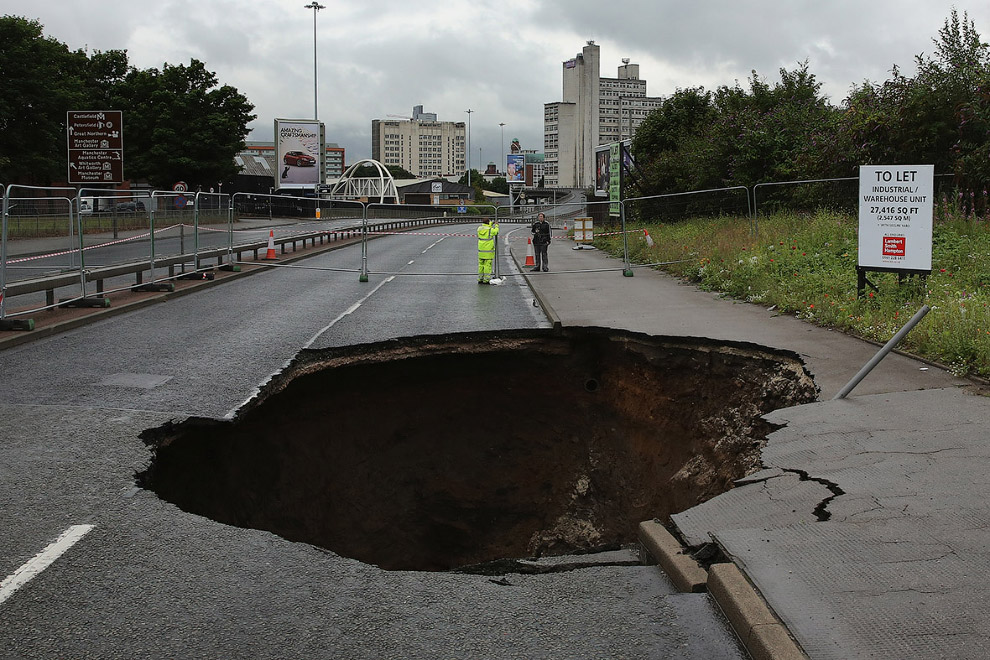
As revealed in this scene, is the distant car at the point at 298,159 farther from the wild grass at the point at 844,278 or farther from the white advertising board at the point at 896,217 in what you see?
the white advertising board at the point at 896,217

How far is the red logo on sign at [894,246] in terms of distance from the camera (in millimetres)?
9875

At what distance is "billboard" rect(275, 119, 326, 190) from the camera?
6881 centimetres

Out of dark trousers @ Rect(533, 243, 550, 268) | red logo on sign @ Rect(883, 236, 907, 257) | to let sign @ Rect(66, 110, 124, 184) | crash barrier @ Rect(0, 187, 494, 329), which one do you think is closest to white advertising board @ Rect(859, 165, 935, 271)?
red logo on sign @ Rect(883, 236, 907, 257)

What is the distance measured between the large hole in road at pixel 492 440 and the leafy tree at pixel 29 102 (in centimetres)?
3528

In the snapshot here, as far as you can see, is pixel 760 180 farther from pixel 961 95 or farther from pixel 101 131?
pixel 101 131

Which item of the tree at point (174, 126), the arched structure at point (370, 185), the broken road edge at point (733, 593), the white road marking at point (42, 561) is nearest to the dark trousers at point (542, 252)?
the broken road edge at point (733, 593)

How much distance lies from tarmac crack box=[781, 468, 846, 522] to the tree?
58186 millimetres

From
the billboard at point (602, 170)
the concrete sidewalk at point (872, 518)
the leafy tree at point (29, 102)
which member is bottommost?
the concrete sidewalk at point (872, 518)

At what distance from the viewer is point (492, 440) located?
10805 millimetres

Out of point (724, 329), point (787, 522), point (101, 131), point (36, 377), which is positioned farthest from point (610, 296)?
point (101, 131)

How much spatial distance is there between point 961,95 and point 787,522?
550 inches

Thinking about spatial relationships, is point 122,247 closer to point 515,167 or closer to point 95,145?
point 95,145

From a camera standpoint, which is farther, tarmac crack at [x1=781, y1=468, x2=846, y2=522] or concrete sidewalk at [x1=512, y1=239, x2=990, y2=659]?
tarmac crack at [x1=781, y1=468, x2=846, y2=522]

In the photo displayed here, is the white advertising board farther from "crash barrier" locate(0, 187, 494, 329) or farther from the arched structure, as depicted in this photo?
the arched structure
